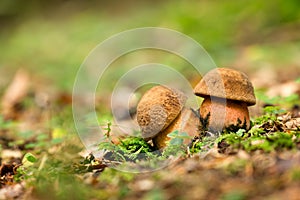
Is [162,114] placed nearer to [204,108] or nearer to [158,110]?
[158,110]

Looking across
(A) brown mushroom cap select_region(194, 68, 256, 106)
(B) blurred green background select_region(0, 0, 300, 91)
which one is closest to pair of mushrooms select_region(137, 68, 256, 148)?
(A) brown mushroom cap select_region(194, 68, 256, 106)

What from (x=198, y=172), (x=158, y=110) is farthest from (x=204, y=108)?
(x=198, y=172)

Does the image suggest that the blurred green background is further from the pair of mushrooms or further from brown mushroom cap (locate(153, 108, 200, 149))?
brown mushroom cap (locate(153, 108, 200, 149))

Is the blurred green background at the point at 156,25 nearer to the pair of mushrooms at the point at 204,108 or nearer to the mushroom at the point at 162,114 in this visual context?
the pair of mushrooms at the point at 204,108

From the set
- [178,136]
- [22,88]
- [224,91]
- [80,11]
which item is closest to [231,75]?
[224,91]

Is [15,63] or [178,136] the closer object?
[178,136]

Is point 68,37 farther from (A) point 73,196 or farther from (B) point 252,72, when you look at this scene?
(A) point 73,196
